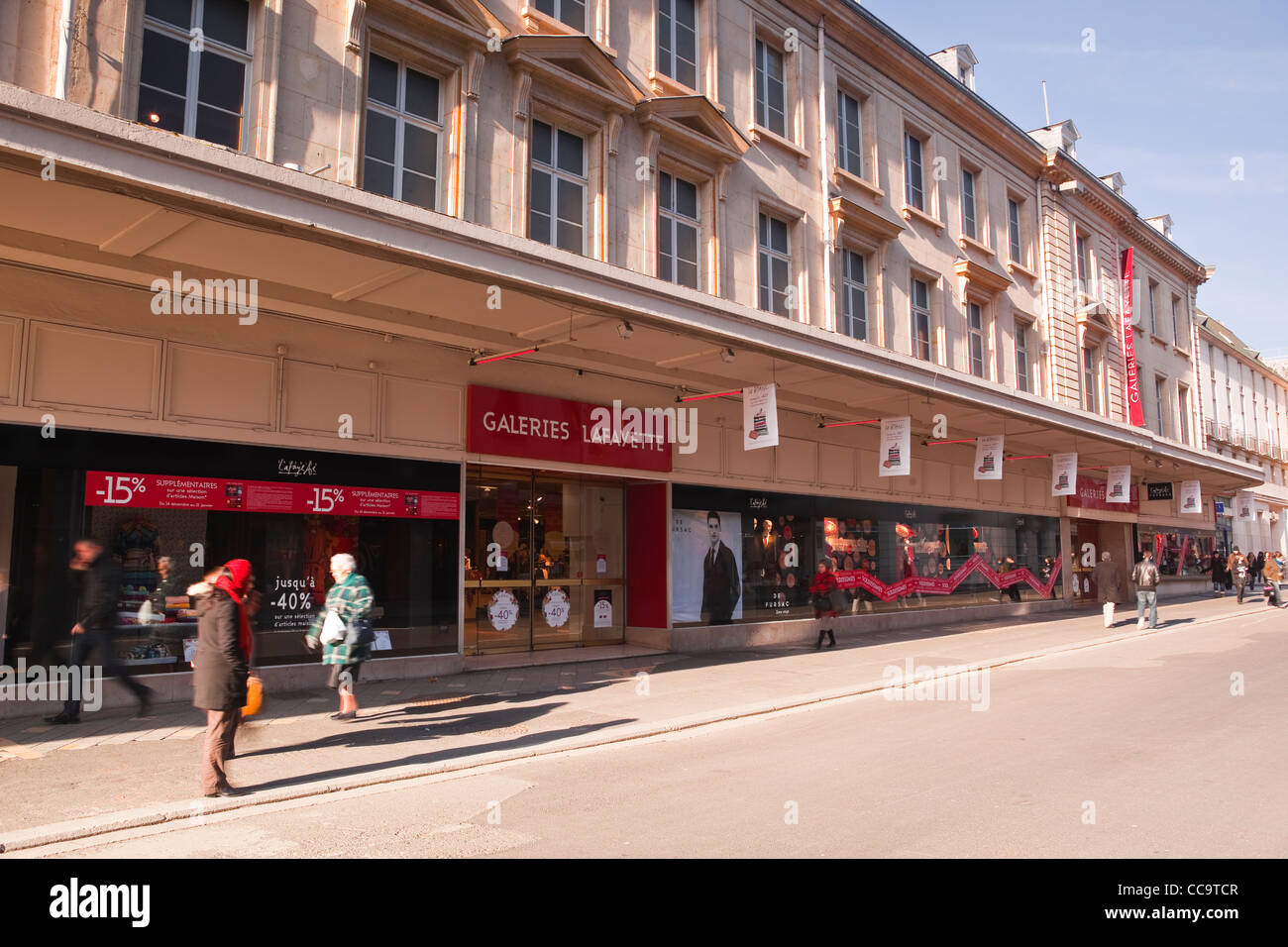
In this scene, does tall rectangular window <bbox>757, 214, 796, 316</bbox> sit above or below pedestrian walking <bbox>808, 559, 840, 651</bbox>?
above

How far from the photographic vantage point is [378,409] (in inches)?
470

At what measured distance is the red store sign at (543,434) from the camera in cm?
1301

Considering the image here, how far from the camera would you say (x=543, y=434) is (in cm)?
1378

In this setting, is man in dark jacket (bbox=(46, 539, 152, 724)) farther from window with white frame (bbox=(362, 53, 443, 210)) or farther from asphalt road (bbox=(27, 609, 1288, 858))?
window with white frame (bbox=(362, 53, 443, 210))

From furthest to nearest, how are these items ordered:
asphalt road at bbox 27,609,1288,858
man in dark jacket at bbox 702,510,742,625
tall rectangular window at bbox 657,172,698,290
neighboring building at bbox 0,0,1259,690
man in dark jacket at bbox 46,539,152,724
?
man in dark jacket at bbox 702,510,742,625 < tall rectangular window at bbox 657,172,698,290 < neighboring building at bbox 0,0,1259,690 < man in dark jacket at bbox 46,539,152,724 < asphalt road at bbox 27,609,1288,858

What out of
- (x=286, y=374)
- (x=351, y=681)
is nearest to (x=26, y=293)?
(x=286, y=374)

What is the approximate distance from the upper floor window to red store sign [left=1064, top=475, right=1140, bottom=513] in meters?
21.3

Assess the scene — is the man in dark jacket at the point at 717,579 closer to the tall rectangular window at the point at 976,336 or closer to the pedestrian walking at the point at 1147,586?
the pedestrian walking at the point at 1147,586

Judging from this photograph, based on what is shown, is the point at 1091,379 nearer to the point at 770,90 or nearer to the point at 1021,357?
the point at 1021,357

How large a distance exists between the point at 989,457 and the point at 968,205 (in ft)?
25.6

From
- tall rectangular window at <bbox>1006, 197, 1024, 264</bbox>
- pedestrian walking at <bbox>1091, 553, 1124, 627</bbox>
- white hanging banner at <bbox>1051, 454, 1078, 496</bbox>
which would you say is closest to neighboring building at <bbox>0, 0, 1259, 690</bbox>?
white hanging banner at <bbox>1051, 454, 1078, 496</bbox>

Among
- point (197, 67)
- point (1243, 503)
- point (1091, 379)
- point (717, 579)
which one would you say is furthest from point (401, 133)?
point (1243, 503)

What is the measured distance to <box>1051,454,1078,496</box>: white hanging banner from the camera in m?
23.8

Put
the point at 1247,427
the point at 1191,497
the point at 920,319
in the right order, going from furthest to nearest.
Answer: the point at 1247,427 < the point at 1191,497 < the point at 920,319
